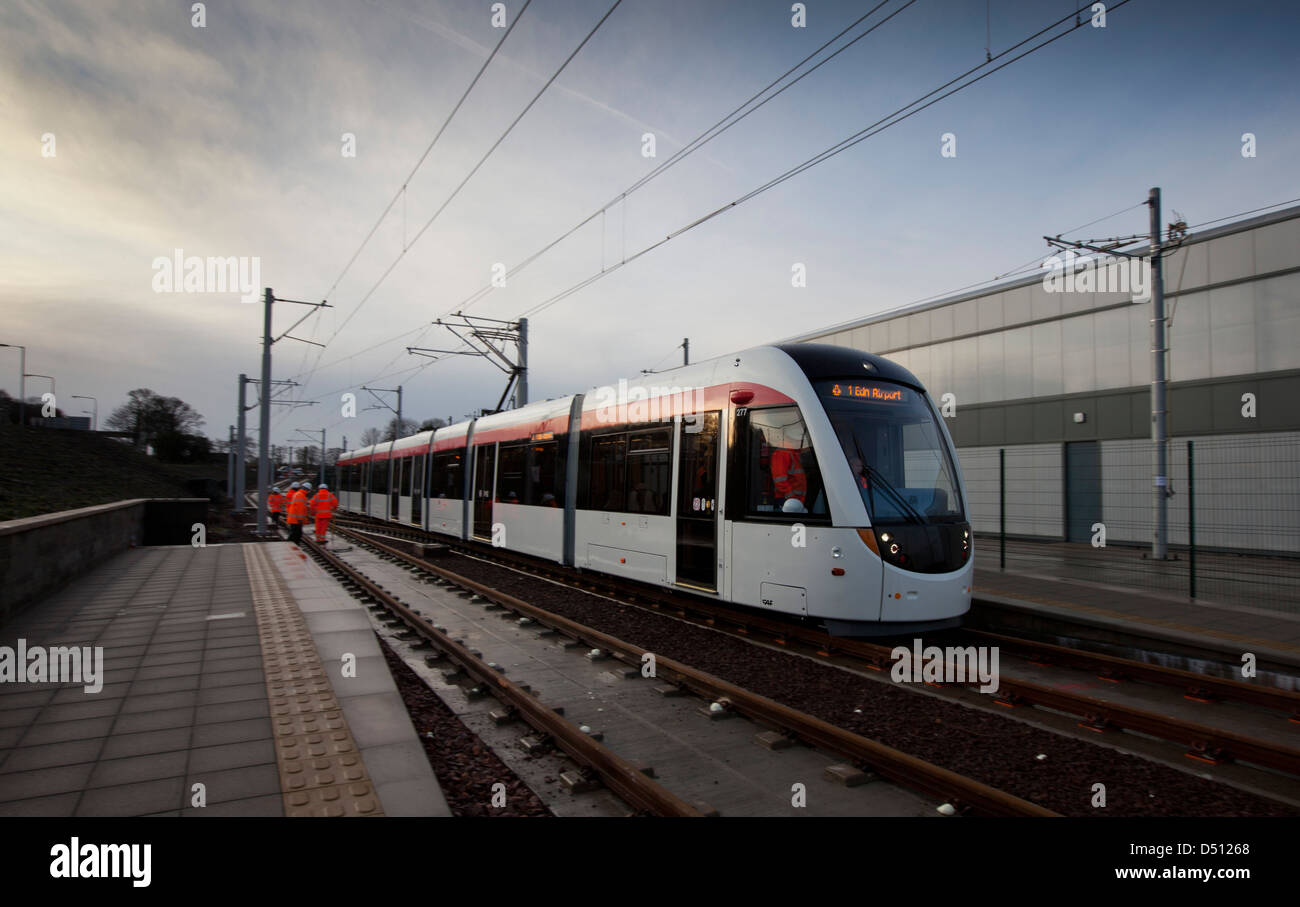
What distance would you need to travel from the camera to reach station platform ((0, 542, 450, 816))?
11.7 feet

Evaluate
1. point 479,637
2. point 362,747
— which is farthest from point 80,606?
point 362,747

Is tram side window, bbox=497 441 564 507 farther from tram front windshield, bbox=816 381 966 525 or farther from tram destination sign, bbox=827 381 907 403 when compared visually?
tram front windshield, bbox=816 381 966 525

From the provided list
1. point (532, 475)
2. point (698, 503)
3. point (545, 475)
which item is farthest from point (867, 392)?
point (532, 475)

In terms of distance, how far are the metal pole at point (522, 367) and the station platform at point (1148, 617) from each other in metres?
15.6

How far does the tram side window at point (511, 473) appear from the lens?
1462 cm

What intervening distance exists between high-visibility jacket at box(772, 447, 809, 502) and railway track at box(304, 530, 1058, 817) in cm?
228

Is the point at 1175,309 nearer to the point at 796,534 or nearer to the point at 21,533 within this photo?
the point at 796,534

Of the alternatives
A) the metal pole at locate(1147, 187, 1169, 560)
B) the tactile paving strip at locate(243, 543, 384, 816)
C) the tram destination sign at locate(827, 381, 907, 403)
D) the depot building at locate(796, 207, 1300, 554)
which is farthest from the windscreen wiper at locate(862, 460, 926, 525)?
the metal pole at locate(1147, 187, 1169, 560)

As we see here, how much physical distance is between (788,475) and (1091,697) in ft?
11.1


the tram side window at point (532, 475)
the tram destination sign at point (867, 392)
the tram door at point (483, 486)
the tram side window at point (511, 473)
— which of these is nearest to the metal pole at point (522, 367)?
the tram door at point (483, 486)

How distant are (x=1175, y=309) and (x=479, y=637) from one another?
18.8m

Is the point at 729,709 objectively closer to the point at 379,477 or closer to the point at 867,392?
the point at 867,392
